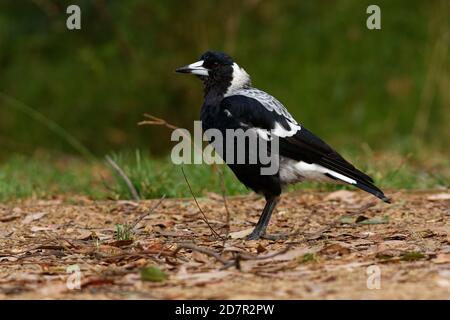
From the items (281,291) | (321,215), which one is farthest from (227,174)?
(281,291)

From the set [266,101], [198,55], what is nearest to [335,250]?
[266,101]

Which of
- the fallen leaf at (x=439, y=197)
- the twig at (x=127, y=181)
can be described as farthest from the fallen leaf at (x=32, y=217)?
the fallen leaf at (x=439, y=197)

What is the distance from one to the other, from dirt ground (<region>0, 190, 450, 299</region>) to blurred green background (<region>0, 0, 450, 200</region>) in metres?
3.49

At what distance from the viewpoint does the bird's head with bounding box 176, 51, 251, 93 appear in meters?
5.44

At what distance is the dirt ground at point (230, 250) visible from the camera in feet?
11.6

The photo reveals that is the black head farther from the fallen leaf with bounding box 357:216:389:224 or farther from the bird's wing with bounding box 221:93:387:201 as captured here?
the fallen leaf with bounding box 357:216:389:224

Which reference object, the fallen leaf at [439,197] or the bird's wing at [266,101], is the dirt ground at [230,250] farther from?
the bird's wing at [266,101]

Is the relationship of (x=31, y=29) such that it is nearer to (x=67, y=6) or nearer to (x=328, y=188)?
(x=67, y=6)

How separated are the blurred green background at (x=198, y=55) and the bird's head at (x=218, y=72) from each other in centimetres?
374

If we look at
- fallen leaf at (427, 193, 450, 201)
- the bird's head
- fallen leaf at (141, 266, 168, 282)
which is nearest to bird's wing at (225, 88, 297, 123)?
the bird's head

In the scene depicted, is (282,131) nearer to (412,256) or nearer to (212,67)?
(212,67)

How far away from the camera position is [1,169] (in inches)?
296

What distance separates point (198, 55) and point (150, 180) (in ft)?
10.8

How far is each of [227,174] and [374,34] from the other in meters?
4.31
